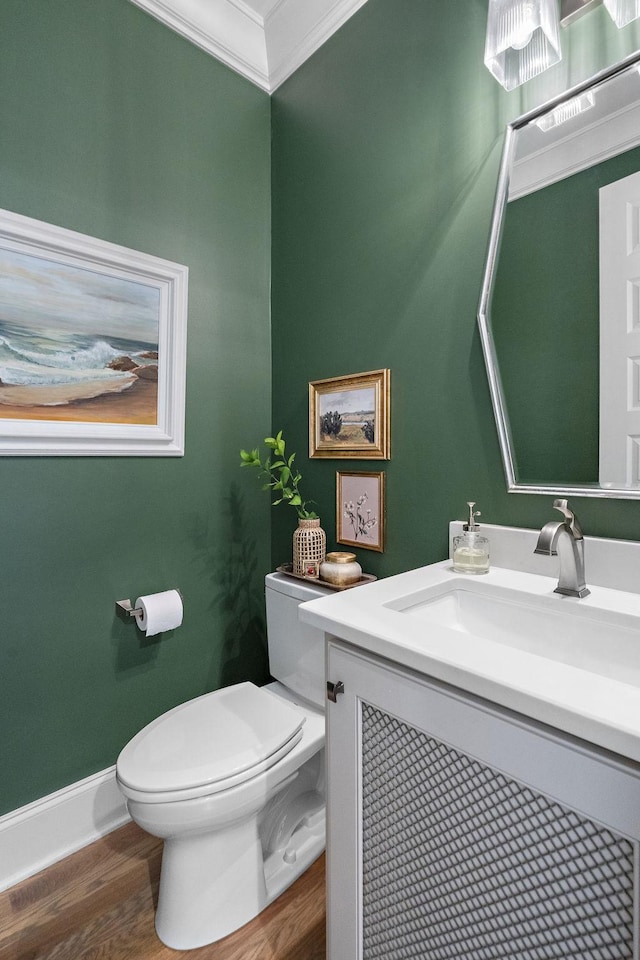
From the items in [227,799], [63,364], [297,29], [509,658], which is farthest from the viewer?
[297,29]

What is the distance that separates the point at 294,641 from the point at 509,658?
3.03ft

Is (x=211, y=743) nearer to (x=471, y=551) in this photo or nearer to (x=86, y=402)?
(x=471, y=551)

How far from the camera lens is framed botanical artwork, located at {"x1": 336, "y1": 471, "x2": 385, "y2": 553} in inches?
60.9

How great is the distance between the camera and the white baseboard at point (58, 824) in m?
1.36

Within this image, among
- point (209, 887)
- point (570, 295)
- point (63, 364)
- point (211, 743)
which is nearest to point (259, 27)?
point (63, 364)

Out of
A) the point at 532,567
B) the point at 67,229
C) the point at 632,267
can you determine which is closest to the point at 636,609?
the point at 532,567

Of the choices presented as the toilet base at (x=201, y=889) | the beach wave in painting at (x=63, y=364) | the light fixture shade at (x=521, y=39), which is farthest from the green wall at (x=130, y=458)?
the light fixture shade at (x=521, y=39)

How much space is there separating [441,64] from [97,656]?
2027 millimetres

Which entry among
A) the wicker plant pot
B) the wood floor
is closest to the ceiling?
the wicker plant pot

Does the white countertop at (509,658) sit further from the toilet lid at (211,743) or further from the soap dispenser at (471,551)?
the toilet lid at (211,743)

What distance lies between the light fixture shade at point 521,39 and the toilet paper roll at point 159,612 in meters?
1.68

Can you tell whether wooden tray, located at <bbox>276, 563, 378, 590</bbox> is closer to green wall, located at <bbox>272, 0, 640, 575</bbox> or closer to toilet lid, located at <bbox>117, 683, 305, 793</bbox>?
green wall, located at <bbox>272, 0, 640, 575</bbox>

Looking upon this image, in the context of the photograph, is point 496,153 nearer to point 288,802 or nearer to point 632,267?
point 632,267

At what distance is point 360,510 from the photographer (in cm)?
161
